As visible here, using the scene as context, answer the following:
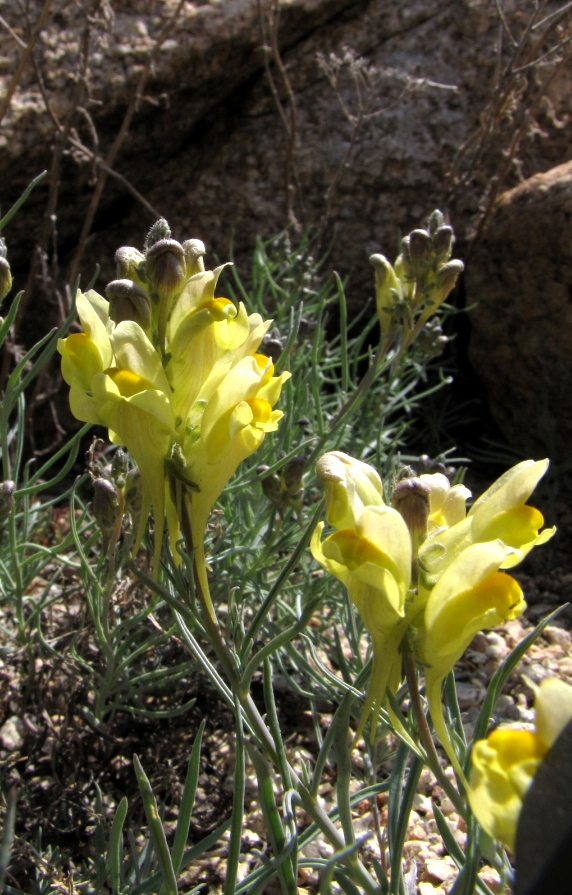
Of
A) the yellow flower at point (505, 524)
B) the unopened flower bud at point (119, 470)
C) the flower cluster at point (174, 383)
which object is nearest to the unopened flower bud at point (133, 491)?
the unopened flower bud at point (119, 470)

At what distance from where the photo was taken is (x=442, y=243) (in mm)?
1652

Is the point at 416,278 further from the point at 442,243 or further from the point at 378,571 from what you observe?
the point at 378,571

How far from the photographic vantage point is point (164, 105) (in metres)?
2.72

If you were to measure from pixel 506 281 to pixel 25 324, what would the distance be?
1684mm

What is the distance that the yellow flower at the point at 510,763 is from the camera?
1.81ft

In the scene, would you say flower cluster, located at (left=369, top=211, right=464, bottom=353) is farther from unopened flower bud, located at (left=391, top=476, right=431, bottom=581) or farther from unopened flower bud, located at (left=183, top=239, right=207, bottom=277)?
unopened flower bud, located at (left=391, top=476, right=431, bottom=581)

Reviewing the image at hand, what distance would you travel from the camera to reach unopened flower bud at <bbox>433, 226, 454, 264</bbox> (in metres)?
1.64

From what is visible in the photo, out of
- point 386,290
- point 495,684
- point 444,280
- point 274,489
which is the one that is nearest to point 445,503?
point 495,684

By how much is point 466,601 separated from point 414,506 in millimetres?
117

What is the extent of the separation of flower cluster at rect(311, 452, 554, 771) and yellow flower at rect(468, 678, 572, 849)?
0.14 metres

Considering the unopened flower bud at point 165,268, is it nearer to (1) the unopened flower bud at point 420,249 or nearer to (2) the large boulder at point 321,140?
(1) the unopened flower bud at point 420,249

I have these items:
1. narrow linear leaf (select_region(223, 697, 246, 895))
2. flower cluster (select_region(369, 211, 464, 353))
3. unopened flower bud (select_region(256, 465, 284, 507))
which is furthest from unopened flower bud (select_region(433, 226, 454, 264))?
narrow linear leaf (select_region(223, 697, 246, 895))

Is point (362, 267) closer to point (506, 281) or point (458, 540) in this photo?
point (506, 281)

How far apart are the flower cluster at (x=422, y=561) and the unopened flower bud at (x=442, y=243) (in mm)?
937
